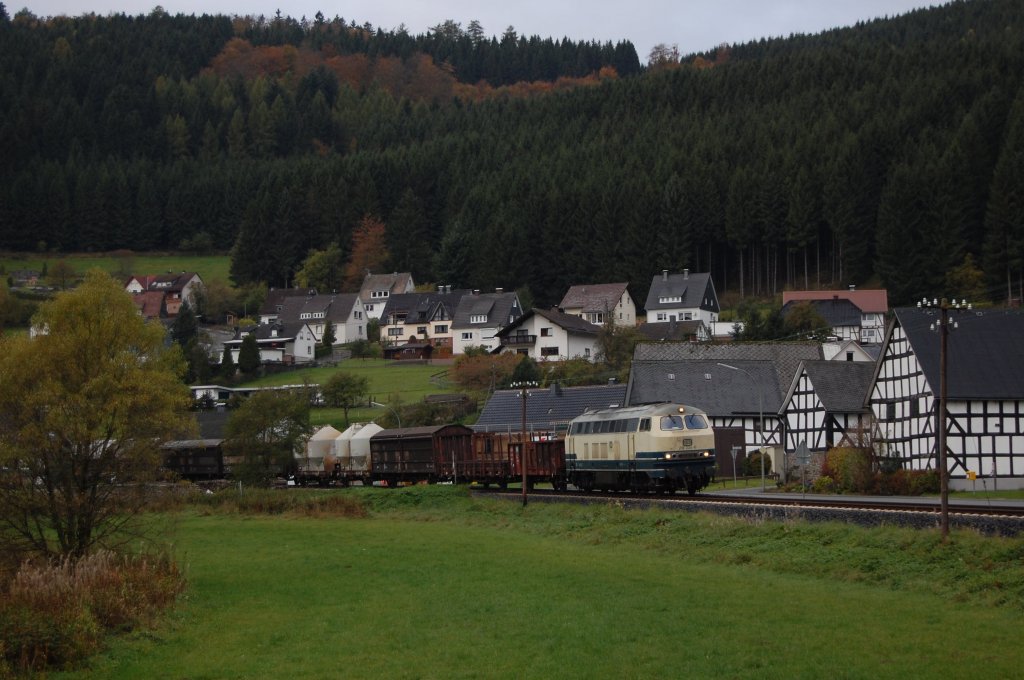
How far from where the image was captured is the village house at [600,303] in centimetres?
11981

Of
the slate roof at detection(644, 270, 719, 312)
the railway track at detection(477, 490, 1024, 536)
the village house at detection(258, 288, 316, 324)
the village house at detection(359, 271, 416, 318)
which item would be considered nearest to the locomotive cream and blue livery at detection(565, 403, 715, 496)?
the railway track at detection(477, 490, 1024, 536)

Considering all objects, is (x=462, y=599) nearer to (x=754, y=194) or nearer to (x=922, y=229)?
(x=922, y=229)

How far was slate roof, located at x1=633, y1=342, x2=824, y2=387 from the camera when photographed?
65.8 metres

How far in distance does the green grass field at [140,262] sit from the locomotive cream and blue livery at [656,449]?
404 feet

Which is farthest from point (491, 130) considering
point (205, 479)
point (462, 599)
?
point (462, 599)

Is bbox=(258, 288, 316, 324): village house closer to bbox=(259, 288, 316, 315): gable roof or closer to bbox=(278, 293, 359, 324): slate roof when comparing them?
bbox=(259, 288, 316, 315): gable roof

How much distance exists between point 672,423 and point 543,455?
36.0ft

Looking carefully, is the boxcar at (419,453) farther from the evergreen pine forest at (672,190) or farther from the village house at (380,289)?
the village house at (380,289)

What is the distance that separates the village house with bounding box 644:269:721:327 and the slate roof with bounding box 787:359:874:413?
5248 centimetres

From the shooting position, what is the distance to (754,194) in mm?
126750

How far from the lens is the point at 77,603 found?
22625mm

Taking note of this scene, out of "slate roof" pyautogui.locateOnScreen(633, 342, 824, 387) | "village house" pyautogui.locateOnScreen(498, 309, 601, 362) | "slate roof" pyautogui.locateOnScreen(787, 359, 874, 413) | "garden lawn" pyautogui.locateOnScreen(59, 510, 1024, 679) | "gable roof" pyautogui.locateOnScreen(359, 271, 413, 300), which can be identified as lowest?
"garden lawn" pyautogui.locateOnScreen(59, 510, 1024, 679)

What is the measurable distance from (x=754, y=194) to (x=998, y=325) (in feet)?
252

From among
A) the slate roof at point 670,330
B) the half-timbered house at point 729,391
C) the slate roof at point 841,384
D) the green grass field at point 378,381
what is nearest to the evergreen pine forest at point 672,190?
the slate roof at point 670,330
